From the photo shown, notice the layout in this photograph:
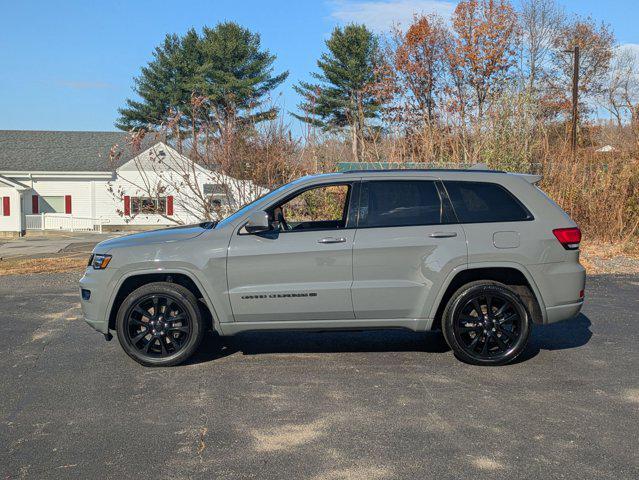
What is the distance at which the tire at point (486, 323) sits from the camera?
595 centimetres

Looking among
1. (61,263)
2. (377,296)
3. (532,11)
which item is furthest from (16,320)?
(532,11)

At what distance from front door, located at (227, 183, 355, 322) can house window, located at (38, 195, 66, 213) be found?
38.0 m

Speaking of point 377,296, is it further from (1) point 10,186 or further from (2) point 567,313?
(1) point 10,186

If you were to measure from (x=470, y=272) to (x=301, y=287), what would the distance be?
5.15 ft

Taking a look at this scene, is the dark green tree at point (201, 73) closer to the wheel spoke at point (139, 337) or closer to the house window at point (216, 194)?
the house window at point (216, 194)

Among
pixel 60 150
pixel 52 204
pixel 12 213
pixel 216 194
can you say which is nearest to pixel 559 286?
pixel 216 194

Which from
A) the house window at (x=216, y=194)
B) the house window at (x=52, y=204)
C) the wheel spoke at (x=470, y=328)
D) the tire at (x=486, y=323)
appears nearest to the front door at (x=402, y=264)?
the tire at (x=486, y=323)

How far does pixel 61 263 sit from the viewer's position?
603 inches

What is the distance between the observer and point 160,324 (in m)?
6.04

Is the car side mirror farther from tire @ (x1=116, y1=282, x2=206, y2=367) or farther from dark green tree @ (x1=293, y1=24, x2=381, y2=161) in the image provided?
dark green tree @ (x1=293, y1=24, x2=381, y2=161)

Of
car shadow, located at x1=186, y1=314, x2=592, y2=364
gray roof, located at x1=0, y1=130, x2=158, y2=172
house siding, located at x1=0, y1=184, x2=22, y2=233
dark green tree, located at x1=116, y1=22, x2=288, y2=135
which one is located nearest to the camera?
car shadow, located at x1=186, y1=314, x2=592, y2=364

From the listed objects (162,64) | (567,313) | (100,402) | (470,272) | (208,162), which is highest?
(162,64)

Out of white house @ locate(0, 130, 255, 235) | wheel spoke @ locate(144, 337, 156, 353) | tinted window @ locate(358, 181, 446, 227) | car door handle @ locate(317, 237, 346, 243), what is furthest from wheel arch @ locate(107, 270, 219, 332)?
white house @ locate(0, 130, 255, 235)

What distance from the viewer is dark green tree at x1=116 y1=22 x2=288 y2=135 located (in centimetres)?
4984
